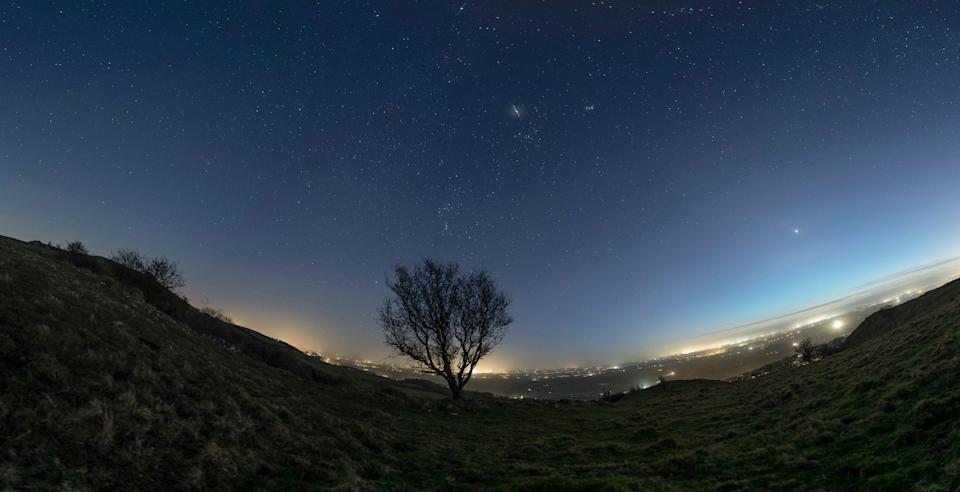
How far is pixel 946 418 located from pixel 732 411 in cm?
1718

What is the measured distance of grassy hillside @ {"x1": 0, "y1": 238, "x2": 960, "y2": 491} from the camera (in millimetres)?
8828

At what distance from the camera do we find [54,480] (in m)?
7.13

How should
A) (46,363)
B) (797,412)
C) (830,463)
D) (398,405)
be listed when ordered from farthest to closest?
(398,405) → (797,412) → (830,463) → (46,363)

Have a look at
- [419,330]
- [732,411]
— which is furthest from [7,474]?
[419,330]

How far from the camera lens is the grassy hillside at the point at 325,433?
8828 mm

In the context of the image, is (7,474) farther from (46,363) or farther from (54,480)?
(46,363)

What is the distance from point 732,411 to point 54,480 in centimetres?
3255

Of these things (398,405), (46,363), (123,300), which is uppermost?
(123,300)

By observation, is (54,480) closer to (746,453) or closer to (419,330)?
(746,453)

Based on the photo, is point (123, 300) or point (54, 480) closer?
point (54, 480)

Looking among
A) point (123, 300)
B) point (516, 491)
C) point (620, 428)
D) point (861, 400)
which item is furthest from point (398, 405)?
point (861, 400)

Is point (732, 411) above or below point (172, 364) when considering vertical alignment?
below

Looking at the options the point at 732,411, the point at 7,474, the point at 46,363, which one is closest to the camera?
the point at 7,474

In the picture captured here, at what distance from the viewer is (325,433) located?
639 inches
